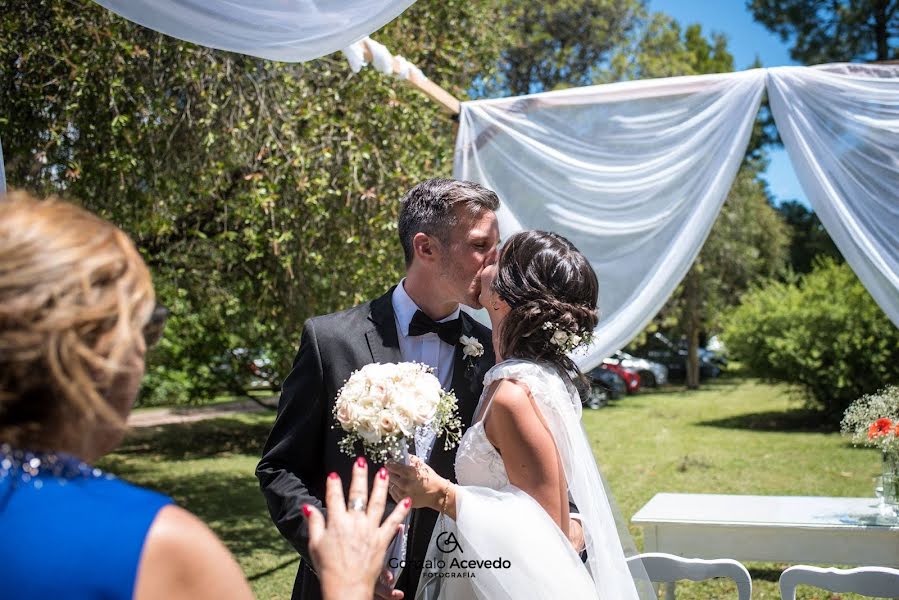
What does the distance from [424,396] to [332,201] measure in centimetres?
434

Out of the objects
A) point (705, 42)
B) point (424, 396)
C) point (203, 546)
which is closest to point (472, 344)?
point (424, 396)

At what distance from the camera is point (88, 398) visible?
43.3 inches

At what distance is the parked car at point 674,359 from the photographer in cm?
3175

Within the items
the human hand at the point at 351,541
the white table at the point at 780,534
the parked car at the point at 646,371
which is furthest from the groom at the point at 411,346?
the parked car at the point at 646,371

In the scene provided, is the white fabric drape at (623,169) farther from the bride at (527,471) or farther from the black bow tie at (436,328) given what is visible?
the bride at (527,471)

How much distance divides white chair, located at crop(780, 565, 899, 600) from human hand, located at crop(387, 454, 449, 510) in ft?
5.64

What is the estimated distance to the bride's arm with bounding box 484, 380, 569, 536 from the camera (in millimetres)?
2277

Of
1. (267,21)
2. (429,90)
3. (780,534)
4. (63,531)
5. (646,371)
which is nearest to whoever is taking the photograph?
(63,531)

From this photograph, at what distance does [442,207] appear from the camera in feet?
9.04

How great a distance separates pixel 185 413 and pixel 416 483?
65.3ft

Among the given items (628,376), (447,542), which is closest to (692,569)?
(447,542)

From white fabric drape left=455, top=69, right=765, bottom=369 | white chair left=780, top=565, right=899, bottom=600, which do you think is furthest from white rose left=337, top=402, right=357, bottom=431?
white fabric drape left=455, top=69, right=765, bottom=369

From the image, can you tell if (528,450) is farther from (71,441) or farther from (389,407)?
(71,441)

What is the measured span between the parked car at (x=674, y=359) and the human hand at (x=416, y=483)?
1170 inches
